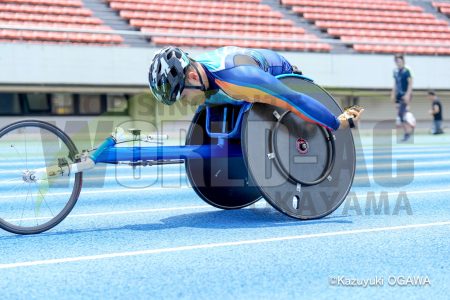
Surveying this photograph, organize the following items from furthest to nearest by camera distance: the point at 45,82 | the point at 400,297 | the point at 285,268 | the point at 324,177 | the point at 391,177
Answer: the point at 45,82, the point at 391,177, the point at 324,177, the point at 285,268, the point at 400,297

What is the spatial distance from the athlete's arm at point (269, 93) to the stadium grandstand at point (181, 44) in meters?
13.7

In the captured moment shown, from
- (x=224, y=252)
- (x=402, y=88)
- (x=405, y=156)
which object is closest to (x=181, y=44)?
(x=402, y=88)

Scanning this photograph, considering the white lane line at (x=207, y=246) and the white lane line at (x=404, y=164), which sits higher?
the white lane line at (x=207, y=246)

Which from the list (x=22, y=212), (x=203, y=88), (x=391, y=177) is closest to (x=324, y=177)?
(x=203, y=88)

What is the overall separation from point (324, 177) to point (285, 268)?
1677 millimetres

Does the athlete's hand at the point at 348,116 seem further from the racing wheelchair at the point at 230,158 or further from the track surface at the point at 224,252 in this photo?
the track surface at the point at 224,252

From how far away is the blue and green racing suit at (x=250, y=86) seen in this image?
5117 millimetres

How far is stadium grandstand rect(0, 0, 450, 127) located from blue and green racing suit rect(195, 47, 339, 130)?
530 inches

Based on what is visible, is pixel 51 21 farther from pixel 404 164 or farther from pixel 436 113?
pixel 404 164

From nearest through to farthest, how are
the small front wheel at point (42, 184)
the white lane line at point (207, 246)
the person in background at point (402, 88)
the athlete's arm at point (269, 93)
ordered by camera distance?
the white lane line at point (207, 246)
the small front wheel at point (42, 184)
the athlete's arm at point (269, 93)
the person in background at point (402, 88)

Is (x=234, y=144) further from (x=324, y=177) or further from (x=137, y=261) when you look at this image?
(x=137, y=261)

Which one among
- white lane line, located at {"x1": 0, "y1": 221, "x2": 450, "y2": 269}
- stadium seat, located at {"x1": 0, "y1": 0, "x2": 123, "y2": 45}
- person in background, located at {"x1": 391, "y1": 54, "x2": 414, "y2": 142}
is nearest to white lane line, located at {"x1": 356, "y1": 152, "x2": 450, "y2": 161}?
person in background, located at {"x1": 391, "y1": 54, "x2": 414, "y2": 142}

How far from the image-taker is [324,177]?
5.50 meters

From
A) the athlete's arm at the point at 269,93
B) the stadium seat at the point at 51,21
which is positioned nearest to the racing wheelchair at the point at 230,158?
the athlete's arm at the point at 269,93
